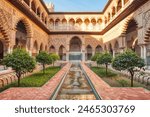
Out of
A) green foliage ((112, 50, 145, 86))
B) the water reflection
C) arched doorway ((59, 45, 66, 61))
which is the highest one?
arched doorway ((59, 45, 66, 61))

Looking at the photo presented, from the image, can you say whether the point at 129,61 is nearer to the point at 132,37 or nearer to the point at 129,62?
the point at 129,62

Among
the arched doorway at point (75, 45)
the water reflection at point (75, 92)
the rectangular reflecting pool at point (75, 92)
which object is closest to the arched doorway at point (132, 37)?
the arched doorway at point (75, 45)

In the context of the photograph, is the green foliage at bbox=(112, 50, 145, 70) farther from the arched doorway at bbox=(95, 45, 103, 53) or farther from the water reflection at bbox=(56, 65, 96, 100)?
the arched doorway at bbox=(95, 45, 103, 53)

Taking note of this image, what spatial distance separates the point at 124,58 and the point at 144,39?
19.8 feet

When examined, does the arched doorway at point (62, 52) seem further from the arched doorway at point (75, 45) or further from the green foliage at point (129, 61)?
the green foliage at point (129, 61)

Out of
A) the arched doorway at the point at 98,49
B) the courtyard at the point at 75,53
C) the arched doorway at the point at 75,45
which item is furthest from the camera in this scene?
the arched doorway at the point at 75,45

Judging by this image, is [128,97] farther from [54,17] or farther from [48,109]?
[54,17]

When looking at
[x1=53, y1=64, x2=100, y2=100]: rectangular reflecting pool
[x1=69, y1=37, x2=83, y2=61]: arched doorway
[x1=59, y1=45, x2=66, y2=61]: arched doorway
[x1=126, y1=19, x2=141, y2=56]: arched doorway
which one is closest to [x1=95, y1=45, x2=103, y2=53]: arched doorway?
[x1=69, y1=37, x2=83, y2=61]: arched doorway

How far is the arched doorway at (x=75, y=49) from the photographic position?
33.3 meters

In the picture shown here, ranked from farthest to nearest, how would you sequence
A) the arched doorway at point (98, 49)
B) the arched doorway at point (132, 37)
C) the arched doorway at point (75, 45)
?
1. the arched doorway at point (75, 45)
2. the arched doorway at point (98, 49)
3. the arched doorway at point (132, 37)

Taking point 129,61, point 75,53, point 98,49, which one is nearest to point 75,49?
point 75,53

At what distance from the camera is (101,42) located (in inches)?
1233

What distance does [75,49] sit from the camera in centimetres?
3422

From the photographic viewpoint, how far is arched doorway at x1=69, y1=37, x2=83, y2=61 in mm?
33312
